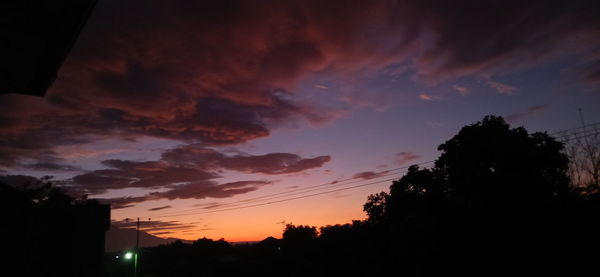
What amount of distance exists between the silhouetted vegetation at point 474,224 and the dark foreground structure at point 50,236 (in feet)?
76.6

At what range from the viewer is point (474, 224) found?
70.8ft

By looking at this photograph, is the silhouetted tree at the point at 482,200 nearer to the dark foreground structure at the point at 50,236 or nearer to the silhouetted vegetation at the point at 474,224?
the silhouetted vegetation at the point at 474,224

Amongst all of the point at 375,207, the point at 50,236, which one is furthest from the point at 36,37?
the point at 375,207

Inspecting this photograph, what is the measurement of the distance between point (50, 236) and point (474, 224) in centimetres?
2722

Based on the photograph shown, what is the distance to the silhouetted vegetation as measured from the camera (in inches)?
727

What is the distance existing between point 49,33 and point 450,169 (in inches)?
1449

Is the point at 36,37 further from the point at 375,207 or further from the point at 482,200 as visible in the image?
the point at 375,207

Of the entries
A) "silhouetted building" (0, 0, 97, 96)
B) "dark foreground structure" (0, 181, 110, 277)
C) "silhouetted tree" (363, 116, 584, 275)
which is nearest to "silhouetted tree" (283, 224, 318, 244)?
"silhouetted tree" (363, 116, 584, 275)

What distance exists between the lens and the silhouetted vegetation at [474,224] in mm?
18469

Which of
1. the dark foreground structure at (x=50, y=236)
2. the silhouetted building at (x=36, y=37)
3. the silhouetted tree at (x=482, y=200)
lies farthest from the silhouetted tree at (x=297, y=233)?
the silhouetted building at (x=36, y=37)

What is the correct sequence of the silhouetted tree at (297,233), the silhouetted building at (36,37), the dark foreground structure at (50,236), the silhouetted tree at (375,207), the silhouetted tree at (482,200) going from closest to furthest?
the silhouetted building at (36,37) < the dark foreground structure at (50,236) < the silhouetted tree at (482,200) < the silhouetted tree at (375,207) < the silhouetted tree at (297,233)

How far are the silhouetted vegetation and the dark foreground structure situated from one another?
23.3 meters

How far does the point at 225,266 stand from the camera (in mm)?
48594

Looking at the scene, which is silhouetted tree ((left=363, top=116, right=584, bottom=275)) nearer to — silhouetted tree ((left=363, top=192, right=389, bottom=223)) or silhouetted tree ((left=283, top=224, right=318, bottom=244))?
silhouetted tree ((left=363, top=192, right=389, bottom=223))
